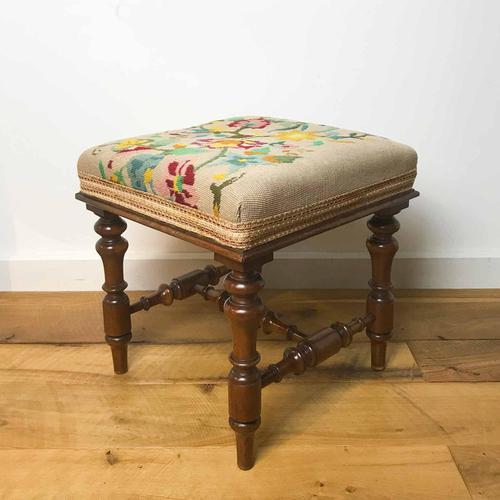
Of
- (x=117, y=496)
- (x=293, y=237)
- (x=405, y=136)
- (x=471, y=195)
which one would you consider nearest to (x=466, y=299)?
(x=471, y=195)

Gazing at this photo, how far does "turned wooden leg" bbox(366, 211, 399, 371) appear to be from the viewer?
1.01 metres

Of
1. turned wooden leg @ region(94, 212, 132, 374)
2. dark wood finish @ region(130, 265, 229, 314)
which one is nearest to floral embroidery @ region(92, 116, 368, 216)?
turned wooden leg @ region(94, 212, 132, 374)

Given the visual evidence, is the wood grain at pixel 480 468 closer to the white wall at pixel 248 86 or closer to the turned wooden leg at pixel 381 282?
the turned wooden leg at pixel 381 282

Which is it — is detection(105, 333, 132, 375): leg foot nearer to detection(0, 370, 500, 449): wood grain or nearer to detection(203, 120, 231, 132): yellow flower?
detection(0, 370, 500, 449): wood grain

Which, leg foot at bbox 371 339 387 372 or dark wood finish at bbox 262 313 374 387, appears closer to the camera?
dark wood finish at bbox 262 313 374 387

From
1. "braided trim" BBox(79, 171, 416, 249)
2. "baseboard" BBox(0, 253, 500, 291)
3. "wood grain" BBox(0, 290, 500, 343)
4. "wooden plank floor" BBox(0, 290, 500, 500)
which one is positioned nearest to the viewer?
"braided trim" BBox(79, 171, 416, 249)

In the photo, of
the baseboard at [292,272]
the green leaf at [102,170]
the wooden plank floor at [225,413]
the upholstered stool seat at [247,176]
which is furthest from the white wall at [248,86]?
the green leaf at [102,170]

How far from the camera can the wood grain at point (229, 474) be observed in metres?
0.84

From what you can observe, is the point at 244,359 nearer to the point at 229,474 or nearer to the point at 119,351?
the point at 229,474

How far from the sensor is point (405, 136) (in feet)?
4.33

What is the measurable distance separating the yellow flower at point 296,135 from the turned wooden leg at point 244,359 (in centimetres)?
23

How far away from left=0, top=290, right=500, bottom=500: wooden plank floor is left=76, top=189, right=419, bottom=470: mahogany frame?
0.06 m

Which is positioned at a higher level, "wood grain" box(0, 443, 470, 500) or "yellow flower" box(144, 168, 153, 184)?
"yellow flower" box(144, 168, 153, 184)

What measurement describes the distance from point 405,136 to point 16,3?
76cm
